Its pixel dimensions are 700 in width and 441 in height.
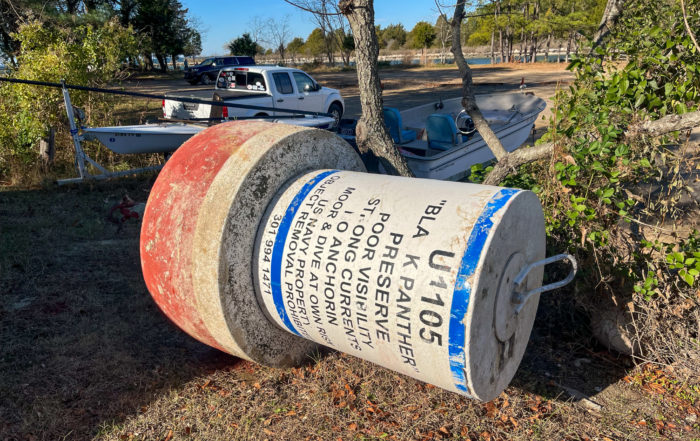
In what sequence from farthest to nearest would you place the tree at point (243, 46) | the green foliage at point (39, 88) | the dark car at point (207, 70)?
the tree at point (243, 46), the dark car at point (207, 70), the green foliage at point (39, 88)


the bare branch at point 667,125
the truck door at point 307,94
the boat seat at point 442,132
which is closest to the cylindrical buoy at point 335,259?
the bare branch at point 667,125

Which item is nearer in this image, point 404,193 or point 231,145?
point 404,193

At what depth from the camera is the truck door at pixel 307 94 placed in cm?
1132

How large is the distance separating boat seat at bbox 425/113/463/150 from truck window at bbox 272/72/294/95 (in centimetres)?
402

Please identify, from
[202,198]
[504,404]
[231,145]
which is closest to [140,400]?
[202,198]

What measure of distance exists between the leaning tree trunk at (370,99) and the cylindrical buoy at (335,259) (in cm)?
161

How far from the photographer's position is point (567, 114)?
414 cm

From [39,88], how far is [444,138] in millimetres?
7263

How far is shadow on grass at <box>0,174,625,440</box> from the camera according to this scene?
319 cm

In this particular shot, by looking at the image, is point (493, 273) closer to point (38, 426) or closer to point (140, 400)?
point (140, 400)

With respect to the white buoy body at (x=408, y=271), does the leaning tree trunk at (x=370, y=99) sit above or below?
above

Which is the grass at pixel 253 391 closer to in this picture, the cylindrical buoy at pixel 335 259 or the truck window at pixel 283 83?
the cylindrical buoy at pixel 335 259

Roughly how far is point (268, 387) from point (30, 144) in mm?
7895

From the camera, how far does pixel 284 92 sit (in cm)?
1095
